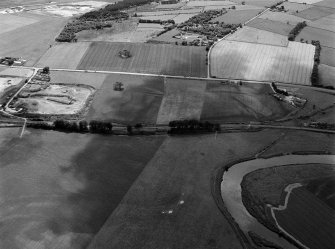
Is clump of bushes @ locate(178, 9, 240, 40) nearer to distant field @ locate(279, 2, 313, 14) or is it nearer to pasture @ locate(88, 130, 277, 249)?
distant field @ locate(279, 2, 313, 14)

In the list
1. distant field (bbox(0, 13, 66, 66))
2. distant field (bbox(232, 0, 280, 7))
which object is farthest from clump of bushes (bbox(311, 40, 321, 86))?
distant field (bbox(0, 13, 66, 66))

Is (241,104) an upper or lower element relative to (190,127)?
lower

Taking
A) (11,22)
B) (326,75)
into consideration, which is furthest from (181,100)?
(11,22)

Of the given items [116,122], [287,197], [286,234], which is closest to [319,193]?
[287,197]

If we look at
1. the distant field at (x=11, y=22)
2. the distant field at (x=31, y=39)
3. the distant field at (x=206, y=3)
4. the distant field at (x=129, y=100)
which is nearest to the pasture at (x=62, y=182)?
the distant field at (x=129, y=100)

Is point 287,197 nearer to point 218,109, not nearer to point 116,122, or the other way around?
point 218,109

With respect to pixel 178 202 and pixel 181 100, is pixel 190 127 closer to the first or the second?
pixel 181 100

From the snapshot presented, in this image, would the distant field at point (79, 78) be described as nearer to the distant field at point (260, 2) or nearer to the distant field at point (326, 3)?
the distant field at point (260, 2)
